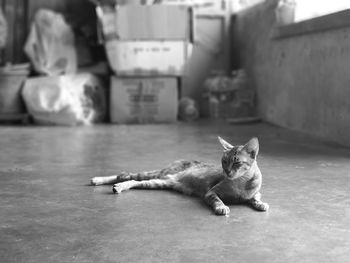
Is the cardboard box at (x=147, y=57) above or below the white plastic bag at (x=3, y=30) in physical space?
below

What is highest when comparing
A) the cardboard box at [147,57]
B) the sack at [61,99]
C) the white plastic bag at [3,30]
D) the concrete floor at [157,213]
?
the white plastic bag at [3,30]

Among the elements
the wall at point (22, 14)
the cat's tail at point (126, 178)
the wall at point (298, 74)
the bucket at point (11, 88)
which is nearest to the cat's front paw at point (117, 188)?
the cat's tail at point (126, 178)

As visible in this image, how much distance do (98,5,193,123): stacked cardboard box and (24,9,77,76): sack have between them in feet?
1.95

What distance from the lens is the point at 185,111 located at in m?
6.43

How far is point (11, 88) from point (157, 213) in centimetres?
438

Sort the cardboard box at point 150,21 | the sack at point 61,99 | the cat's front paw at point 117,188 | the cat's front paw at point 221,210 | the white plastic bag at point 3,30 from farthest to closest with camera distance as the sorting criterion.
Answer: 1. the white plastic bag at point 3,30
2. the cardboard box at point 150,21
3. the sack at point 61,99
4. the cat's front paw at point 117,188
5. the cat's front paw at point 221,210

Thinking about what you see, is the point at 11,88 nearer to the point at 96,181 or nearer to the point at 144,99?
the point at 144,99

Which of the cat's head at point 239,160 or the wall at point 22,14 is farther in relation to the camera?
the wall at point 22,14

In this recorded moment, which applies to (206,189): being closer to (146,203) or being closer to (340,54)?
(146,203)

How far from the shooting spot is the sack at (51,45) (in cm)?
629

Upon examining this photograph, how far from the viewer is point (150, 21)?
6.04 m

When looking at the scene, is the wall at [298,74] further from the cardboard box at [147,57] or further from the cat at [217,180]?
the cat at [217,180]

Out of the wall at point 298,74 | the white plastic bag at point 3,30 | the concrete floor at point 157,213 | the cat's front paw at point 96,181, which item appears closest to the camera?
the concrete floor at point 157,213

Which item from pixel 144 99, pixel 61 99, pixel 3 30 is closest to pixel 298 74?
pixel 144 99
